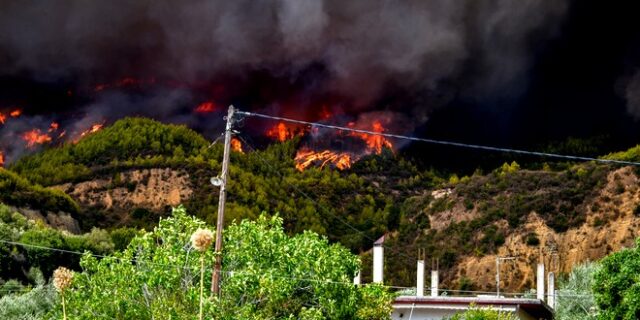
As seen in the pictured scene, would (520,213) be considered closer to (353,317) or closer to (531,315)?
(531,315)

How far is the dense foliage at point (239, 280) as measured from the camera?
21797 millimetres

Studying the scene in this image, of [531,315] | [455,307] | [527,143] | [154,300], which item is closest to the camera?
[154,300]

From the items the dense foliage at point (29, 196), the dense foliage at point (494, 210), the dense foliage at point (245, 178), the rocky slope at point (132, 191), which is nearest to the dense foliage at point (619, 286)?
the dense foliage at point (494, 210)

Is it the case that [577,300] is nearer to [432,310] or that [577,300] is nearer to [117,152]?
[432,310]

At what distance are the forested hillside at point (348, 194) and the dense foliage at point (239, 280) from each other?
165 feet

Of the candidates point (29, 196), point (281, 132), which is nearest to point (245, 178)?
point (29, 196)

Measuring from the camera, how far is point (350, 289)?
2367 cm

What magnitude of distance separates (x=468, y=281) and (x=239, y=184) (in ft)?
115

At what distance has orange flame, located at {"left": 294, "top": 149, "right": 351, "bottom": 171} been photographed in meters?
126

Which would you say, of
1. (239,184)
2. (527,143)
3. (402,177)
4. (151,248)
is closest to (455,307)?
(151,248)

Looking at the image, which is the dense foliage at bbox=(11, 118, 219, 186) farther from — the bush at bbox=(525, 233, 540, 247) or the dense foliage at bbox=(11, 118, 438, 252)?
the bush at bbox=(525, 233, 540, 247)

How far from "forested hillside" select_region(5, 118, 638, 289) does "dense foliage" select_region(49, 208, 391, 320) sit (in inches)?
1975

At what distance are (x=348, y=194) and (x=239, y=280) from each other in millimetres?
89011

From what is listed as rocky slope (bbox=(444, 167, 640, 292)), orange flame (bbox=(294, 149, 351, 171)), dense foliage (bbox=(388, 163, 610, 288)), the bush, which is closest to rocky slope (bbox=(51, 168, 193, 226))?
dense foliage (bbox=(388, 163, 610, 288))
